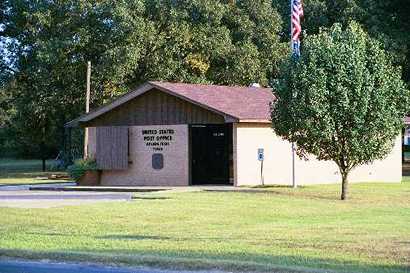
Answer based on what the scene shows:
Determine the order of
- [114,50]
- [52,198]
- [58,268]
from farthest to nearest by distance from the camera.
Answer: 1. [114,50]
2. [52,198]
3. [58,268]

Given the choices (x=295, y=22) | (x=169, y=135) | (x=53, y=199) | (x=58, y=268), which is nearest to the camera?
(x=58, y=268)

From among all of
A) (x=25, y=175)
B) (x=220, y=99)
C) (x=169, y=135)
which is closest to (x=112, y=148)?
(x=169, y=135)

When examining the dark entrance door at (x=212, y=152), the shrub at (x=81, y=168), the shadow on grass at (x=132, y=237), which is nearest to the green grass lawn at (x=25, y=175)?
the shrub at (x=81, y=168)

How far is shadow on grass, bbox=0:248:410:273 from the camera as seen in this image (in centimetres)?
1066

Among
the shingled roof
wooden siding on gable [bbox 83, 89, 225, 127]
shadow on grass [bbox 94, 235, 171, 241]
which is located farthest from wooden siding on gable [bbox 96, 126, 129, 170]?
shadow on grass [bbox 94, 235, 171, 241]

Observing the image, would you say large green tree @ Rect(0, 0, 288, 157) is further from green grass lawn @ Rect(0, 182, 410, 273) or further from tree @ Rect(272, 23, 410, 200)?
green grass lawn @ Rect(0, 182, 410, 273)

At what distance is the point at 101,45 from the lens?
4388cm

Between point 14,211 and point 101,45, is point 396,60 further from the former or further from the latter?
point 14,211

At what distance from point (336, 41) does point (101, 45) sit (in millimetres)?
21601

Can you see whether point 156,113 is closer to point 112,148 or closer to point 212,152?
point 112,148

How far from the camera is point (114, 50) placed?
42.1 m

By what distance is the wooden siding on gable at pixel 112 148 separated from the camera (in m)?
33.2

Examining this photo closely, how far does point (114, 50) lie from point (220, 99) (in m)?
11.6

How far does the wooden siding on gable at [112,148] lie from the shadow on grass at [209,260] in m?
20.2
